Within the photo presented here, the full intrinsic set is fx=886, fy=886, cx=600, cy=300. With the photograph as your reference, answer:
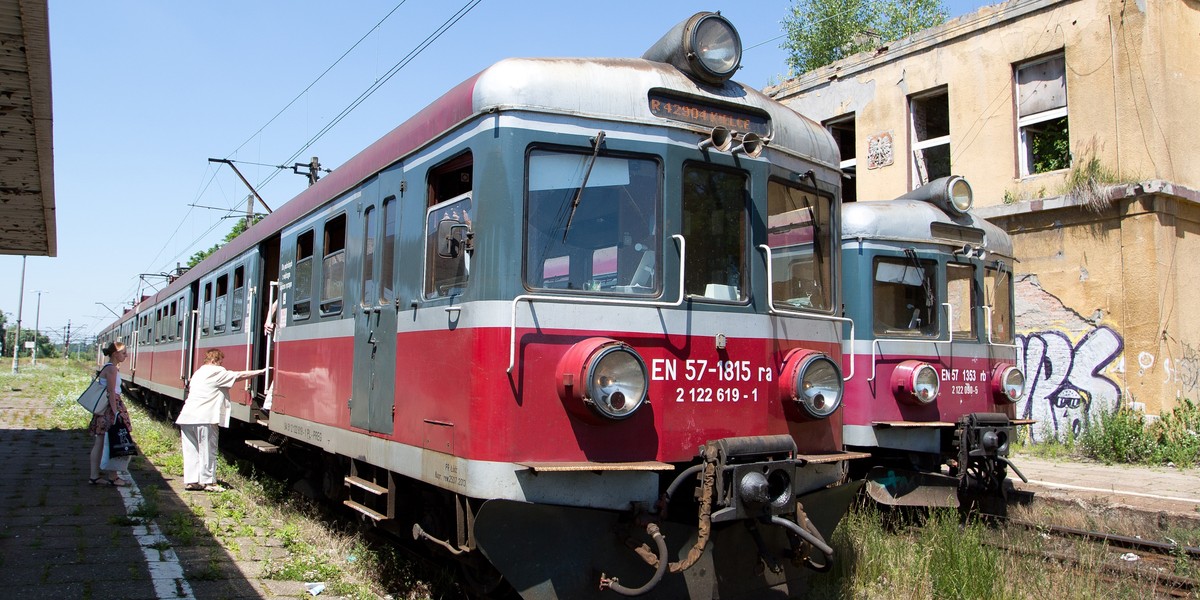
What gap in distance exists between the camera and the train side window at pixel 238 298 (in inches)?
397

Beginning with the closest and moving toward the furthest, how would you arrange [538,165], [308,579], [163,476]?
[538,165], [308,579], [163,476]

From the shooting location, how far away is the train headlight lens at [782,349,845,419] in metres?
4.84

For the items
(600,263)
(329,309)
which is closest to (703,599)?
(600,263)

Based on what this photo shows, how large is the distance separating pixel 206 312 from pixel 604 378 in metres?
10.1

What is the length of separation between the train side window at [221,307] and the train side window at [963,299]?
27.6ft

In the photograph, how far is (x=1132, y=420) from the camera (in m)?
12.2

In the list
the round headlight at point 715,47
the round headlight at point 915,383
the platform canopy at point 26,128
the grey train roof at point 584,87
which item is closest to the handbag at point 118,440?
the platform canopy at point 26,128

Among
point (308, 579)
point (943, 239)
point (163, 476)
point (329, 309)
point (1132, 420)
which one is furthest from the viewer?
point (1132, 420)

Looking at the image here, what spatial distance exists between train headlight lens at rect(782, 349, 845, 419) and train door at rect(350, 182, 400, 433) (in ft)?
7.53

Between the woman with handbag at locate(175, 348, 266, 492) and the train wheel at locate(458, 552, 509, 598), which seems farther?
the woman with handbag at locate(175, 348, 266, 492)

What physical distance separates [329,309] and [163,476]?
4843 mm

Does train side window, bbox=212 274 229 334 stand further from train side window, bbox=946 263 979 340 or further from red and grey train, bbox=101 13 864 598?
train side window, bbox=946 263 979 340

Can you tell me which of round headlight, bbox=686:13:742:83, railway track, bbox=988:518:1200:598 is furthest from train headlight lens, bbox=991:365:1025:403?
round headlight, bbox=686:13:742:83

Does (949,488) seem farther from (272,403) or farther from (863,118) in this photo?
(863,118)
